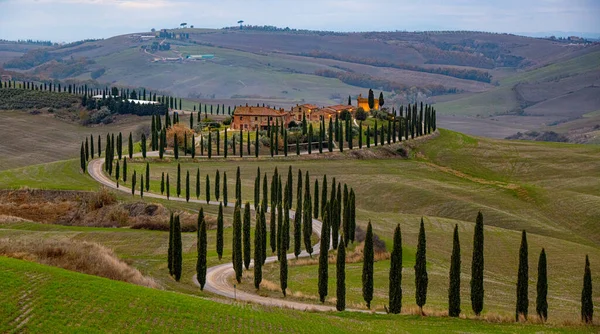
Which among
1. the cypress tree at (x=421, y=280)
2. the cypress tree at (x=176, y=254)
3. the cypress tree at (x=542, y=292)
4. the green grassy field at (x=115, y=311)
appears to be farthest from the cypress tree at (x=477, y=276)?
the cypress tree at (x=176, y=254)

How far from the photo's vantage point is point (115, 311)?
39812mm

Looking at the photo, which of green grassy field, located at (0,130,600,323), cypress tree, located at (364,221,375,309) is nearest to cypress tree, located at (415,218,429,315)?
green grassy field, located at (0,130,600,323)

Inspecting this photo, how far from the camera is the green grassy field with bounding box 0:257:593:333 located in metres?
37.9

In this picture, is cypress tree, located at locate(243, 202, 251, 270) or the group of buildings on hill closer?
cypress tree, located at locate(243, 202, 251, 270)

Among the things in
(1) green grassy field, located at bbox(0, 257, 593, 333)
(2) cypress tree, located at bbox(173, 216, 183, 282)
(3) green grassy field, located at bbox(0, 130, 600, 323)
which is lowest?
(3) green grassy field, located at bbox(0, 130, 600, 323)

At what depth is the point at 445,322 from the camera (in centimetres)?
5131

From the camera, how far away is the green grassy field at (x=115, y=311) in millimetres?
37906

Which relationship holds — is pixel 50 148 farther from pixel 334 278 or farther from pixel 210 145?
pixel 334 278

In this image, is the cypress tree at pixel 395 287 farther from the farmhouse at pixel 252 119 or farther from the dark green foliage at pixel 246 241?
the farmhouse at pixel 252 119

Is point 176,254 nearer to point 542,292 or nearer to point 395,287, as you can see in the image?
point 395,287

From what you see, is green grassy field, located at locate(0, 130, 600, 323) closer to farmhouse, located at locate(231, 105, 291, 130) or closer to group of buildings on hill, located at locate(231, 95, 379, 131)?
group of buildings on hill, located at locate(231, 95, 379, 131)

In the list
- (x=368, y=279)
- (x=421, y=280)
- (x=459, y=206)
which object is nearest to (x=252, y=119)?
(x=459, y=206)

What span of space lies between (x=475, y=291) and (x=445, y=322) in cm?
325

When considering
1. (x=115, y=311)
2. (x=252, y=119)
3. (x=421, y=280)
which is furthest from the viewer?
(x=252, y=119)
